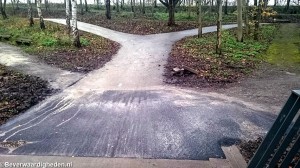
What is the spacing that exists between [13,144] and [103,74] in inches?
278

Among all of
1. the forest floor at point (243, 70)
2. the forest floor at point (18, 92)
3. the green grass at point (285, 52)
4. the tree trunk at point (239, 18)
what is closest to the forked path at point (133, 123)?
the forest floor at point (18, 92)

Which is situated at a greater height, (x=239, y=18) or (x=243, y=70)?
(x=239, y=18)

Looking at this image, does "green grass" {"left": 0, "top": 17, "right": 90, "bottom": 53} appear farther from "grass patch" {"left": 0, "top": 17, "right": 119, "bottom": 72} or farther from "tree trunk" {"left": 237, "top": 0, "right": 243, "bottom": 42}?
"tree trunk" {"left": 237, "top": 0, "right": 243, "bottom": 42}

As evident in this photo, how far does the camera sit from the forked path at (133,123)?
19.4 feet

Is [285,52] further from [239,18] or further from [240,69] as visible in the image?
[240,69]

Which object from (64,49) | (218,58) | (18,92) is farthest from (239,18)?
(18,92)

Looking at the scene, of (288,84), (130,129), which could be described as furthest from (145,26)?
(130,129)

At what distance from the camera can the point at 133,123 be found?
740 centimetres

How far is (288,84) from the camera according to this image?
11602 millimetres

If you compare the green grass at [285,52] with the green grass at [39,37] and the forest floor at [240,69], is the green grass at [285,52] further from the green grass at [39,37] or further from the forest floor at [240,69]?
the green grass at [39,37]

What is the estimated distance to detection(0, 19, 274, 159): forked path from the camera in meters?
5.93

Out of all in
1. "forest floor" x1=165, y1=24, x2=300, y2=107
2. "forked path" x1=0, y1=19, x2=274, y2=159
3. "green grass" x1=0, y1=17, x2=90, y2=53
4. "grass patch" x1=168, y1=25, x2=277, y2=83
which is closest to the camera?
"forked path" x1=0, y1=19, x2=274, y2=159

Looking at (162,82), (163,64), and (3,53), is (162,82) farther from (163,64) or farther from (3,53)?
(3,53)

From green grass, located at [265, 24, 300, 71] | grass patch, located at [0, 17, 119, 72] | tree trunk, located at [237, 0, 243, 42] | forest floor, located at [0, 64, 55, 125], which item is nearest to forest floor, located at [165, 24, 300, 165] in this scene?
green grass, located at [265, 24, 300, 71]
